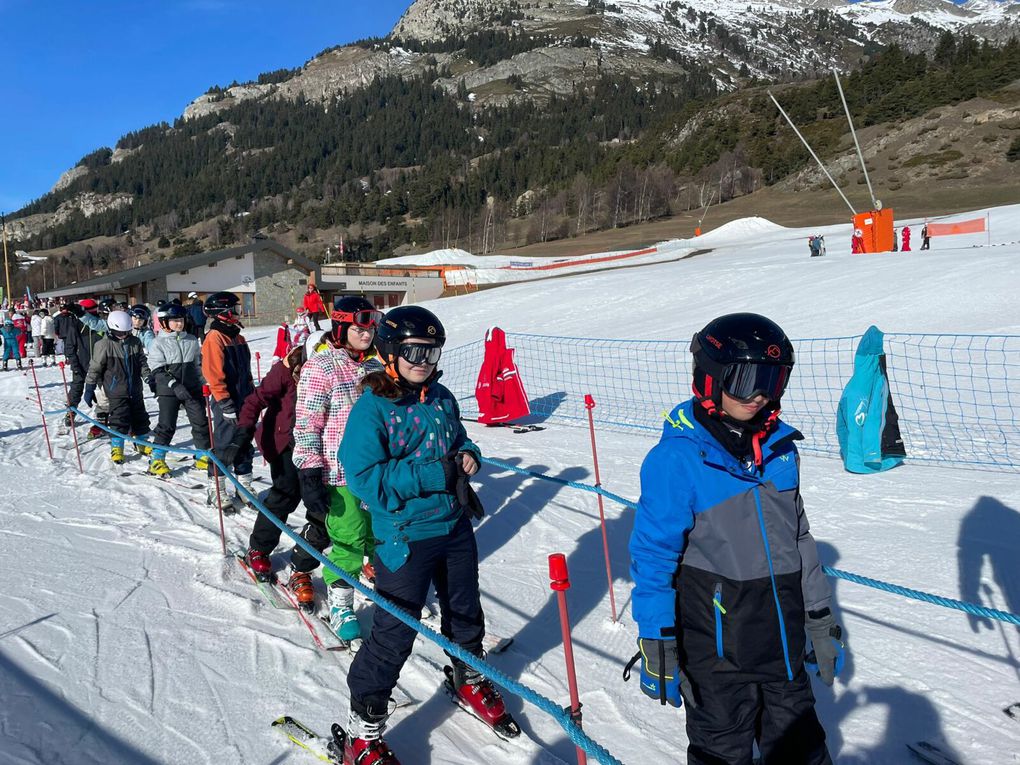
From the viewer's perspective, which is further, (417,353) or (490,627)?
(490,627)

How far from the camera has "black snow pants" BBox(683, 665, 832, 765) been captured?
7.04 ft

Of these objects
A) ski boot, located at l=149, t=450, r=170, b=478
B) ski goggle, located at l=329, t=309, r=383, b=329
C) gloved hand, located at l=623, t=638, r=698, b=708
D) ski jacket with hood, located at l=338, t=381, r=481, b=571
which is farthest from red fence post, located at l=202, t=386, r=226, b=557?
gloved hand, located at l=623, t=638, r=698, b=708

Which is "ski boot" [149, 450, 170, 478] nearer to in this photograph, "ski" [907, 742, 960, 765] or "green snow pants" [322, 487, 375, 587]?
"green snow pants" [322, 487, 375, 587]

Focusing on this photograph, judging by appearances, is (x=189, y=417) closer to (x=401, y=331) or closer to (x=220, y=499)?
(x=220, y=499)

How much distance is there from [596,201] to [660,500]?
83.3 metres

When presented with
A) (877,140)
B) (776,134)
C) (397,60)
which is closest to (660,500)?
(877,140)

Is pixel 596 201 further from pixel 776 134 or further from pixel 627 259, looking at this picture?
pixel 627 259

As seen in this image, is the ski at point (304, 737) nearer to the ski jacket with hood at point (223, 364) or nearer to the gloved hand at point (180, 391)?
the ski jacket with hood at point (223, 364)

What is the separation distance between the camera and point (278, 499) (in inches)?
187

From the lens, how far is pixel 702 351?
7.24 ft

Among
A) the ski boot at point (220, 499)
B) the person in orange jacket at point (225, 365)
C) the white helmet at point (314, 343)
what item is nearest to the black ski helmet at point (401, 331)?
the white helmet at point (314, 343)

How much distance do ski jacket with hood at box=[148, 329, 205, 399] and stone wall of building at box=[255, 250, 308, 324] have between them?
28429 millimetres

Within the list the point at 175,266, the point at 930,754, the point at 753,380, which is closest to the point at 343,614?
the point at 753,380

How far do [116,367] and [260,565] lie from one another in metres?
4.76
